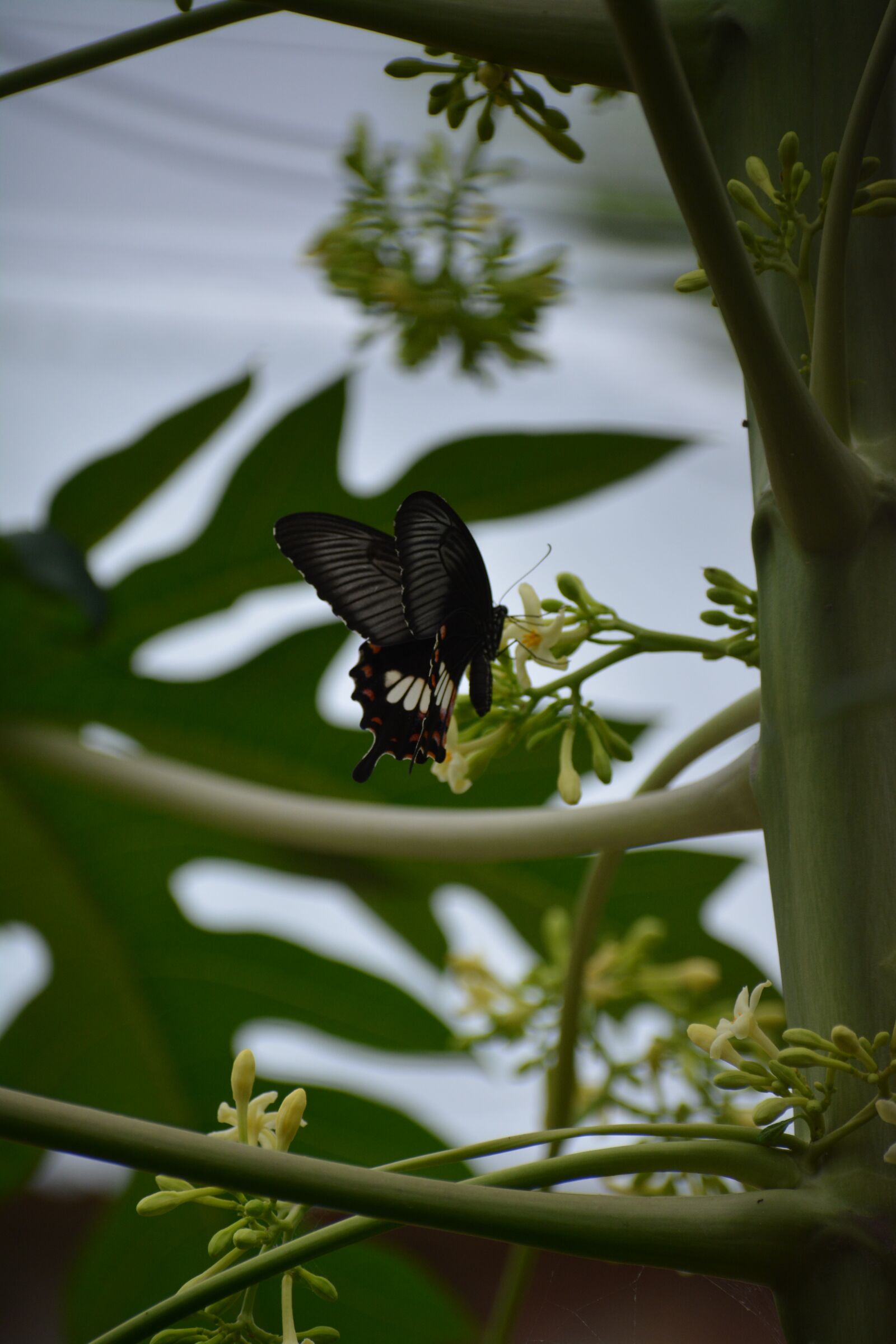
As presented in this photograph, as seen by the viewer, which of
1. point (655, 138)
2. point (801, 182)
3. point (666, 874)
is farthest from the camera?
point (666, 874)

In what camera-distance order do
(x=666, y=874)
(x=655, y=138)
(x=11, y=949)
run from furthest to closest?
(x=11, y=949) < (x=666, y=874) < (x=655, y=138)

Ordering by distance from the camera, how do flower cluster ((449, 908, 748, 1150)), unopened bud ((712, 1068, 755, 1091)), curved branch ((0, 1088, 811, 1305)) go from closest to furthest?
curved branch ((0, 1088, 811, 1305)) < unopened bud ((712, 1068, 755, 1091)) < flower cluster ((449, 908, 748, 1150))

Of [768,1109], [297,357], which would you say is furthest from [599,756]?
[297,357]

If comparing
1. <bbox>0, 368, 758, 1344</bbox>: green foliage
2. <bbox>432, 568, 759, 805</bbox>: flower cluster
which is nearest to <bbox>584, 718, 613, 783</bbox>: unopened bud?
<bbox>432, 568, 759, 805</bbox>: flower cluster

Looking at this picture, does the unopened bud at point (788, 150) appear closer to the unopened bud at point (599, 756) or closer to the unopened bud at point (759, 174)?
the unopened bud at point (759, 174)

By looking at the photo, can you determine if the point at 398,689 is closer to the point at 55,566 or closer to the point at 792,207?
the point at 792,207

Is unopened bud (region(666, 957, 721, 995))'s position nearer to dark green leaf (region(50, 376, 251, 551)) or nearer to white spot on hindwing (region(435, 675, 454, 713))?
white spot on hindwing (region(435, 675, 454, 713))

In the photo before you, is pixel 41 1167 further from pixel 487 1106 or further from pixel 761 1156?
pixel 761 1156

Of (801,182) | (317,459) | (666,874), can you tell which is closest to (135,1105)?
(666,874)
